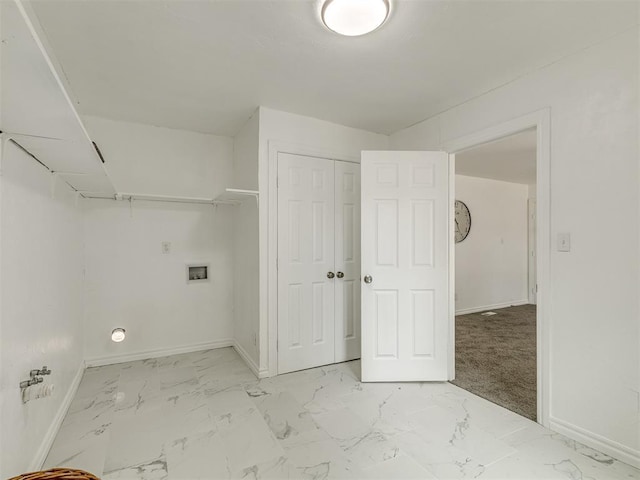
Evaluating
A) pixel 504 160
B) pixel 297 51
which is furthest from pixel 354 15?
Answer: pixel 504 160

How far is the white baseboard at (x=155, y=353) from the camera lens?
121 inches

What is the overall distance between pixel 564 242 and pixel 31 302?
305cm

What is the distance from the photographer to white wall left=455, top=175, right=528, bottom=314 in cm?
548

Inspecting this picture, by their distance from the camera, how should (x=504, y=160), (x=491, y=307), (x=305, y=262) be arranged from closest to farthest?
(x=305, y=262) < (x=504, y=160) < (x=491, y=307)

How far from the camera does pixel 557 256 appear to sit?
2066 mm

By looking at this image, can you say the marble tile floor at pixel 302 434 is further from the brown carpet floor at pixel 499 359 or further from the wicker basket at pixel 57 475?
the wicker basket at pixel 57 475

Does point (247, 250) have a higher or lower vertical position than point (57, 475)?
higher

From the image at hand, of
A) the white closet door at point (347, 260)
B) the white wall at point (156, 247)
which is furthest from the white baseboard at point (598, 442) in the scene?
the white wall at point (156, 247)

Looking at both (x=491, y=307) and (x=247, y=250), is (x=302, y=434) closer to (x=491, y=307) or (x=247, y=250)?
(x=247, y=250)

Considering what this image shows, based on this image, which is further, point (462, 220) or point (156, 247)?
point (462, 220)

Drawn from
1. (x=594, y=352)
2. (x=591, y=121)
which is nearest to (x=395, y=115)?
(x=591, y=121)

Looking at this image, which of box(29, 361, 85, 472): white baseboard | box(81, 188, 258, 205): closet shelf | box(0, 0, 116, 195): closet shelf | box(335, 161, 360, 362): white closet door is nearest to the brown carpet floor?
box(335, 161, 360, 362): white closet door

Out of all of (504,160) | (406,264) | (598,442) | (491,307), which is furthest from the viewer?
(491,307)

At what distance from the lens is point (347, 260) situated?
326cm
